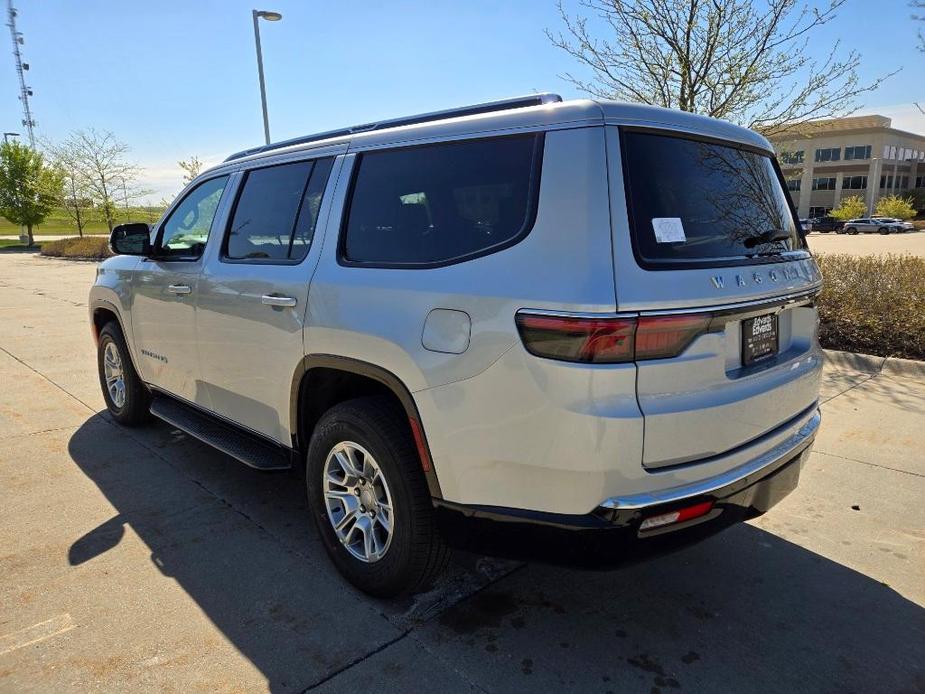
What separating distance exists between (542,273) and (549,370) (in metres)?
0.31

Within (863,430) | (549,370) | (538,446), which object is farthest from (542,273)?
(863,430)

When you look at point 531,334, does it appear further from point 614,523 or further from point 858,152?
point 858,152

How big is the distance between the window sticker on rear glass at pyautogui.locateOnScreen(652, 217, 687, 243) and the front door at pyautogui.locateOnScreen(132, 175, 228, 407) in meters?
2.70

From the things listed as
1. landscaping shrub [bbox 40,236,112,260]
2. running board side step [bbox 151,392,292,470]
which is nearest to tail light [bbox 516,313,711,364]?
running board side step [bbox 151,392,292,470]

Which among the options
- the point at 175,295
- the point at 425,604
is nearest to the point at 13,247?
the point at 175,295

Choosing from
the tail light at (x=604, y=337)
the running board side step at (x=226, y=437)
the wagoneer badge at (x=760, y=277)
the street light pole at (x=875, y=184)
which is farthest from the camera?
the street light pole at (x=875, y=184)

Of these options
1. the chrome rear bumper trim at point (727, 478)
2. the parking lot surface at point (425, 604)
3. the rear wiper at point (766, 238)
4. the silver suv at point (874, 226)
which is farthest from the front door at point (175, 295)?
the silver suv at point (874, 226)

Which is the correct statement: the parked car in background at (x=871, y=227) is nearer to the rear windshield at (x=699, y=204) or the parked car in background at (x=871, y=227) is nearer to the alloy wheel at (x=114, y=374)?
the rear windshield at (x=699, y=204)

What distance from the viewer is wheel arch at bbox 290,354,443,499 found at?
2.41 meters

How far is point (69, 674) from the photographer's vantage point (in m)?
2.38

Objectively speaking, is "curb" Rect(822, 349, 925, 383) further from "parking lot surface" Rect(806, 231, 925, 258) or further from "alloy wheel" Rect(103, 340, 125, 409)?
"parking lot surface" Rect(806, 231, 925, 258)

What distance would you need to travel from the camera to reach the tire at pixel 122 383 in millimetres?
4883

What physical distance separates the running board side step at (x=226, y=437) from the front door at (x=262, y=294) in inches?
3.3

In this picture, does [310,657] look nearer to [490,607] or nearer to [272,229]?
[490,607]
